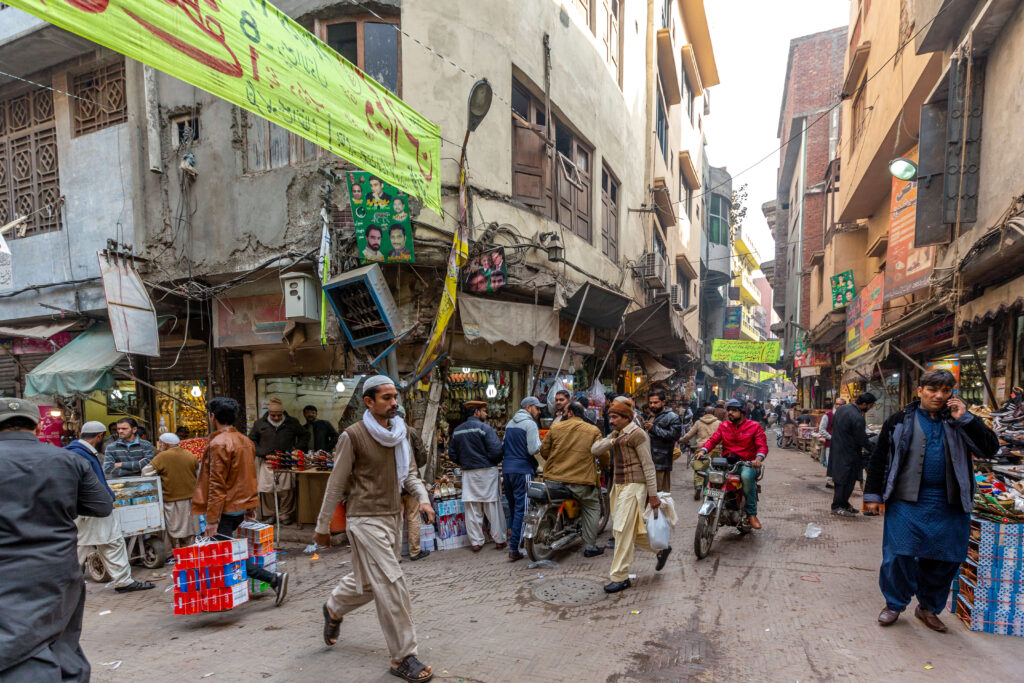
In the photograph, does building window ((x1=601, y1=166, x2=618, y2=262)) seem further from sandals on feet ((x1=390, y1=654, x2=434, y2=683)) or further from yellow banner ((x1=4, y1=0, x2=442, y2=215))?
sandals on feet ((x1=390, y1=654, x2=434, y2=683))

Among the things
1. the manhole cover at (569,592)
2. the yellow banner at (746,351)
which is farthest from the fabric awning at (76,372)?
the yellow banner at (746,351)

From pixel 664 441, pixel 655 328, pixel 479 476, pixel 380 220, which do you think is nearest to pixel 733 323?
pixel 655 328

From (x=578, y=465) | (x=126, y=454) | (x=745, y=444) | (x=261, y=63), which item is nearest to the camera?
(x=261, y=63)

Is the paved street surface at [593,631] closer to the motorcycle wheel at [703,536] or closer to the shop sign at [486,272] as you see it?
the motorcycle wheel at [703,536]

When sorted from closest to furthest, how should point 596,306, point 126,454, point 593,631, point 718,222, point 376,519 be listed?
point 376,519, point 593,631, point 126,454, point 596,306, point 718,222

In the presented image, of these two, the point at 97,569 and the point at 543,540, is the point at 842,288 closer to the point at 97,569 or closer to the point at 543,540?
the point at 543,540

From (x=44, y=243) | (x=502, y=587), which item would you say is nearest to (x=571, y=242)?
(x=502, y=587)

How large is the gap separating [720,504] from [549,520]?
191cm

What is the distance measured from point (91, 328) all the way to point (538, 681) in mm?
11539

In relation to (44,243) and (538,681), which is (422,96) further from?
(44,243)

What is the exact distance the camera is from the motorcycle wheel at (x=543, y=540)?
18.7 ft

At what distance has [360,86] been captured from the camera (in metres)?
5.04

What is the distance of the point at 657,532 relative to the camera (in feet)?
16.3

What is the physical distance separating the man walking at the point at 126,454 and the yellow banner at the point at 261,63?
5.12m
